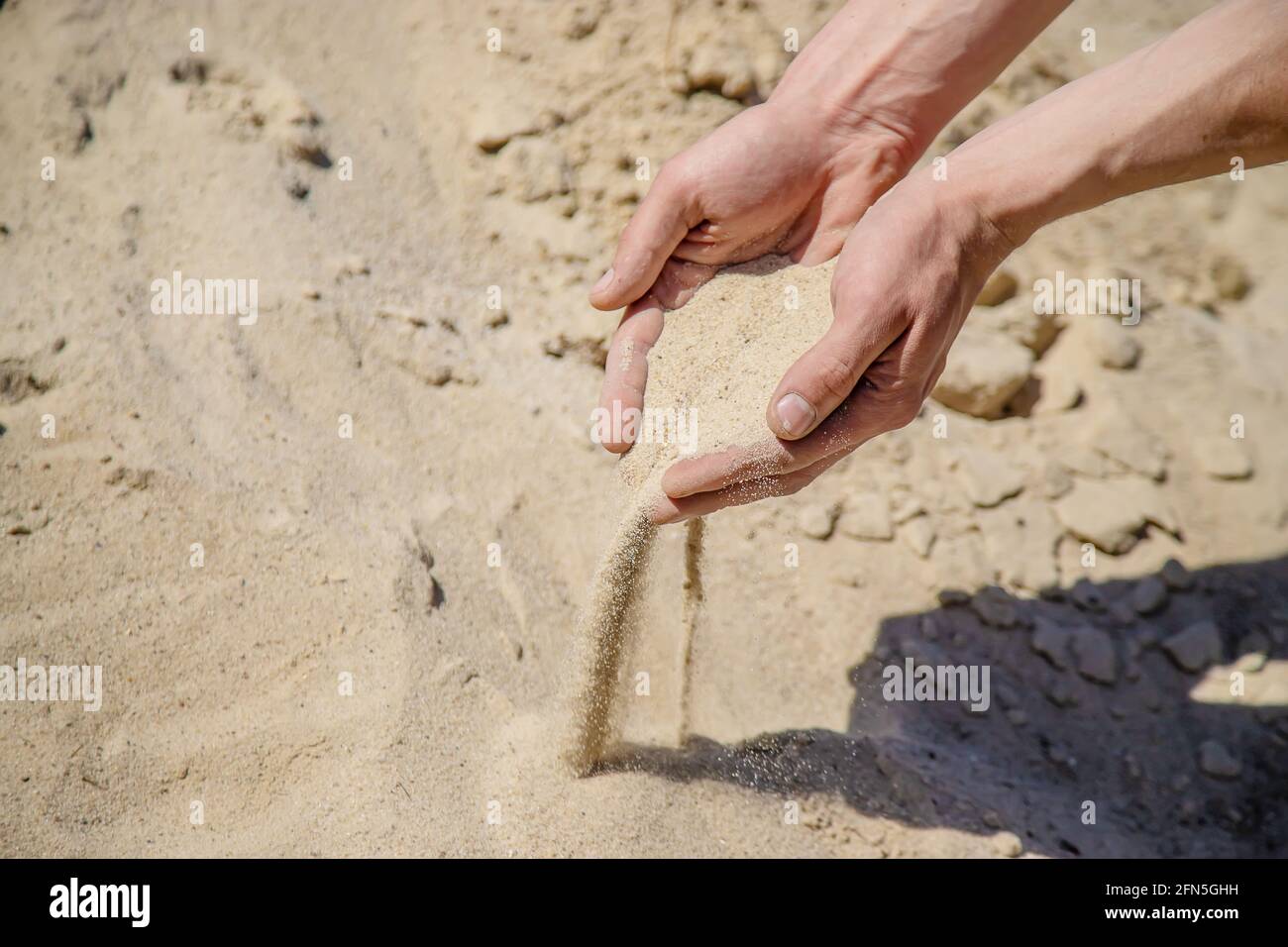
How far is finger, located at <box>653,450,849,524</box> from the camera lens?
1914 millimetres

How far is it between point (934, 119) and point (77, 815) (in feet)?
8.22

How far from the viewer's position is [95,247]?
2.77 meters

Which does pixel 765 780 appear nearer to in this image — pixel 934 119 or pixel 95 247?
pixel 934 119

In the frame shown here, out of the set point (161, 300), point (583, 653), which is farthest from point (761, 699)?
point (161, 300)

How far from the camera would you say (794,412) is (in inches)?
71.9

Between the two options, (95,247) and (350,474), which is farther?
(95,247)

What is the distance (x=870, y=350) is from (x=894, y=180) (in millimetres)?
804

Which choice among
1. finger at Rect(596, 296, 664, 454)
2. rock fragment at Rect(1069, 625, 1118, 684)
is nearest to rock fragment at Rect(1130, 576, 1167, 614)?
rock fragment at Rect(1069, 625, 1118, 684)

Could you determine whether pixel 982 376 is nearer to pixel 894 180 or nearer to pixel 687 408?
pixel 894 180

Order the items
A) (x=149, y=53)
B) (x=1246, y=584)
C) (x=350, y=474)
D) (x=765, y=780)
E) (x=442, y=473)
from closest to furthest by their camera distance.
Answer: (x=765, y=780) → (x=350, y=474) → (x=442, y=473) → (x=1246, y=584) → (x=149, y=53)

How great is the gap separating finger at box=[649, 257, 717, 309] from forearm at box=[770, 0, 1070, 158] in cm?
50

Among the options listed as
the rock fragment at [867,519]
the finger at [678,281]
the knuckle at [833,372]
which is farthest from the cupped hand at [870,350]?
the rock fragment at [867,519]

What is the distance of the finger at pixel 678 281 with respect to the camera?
2236 millimetres

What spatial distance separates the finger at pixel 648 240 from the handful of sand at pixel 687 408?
0.42 feet
